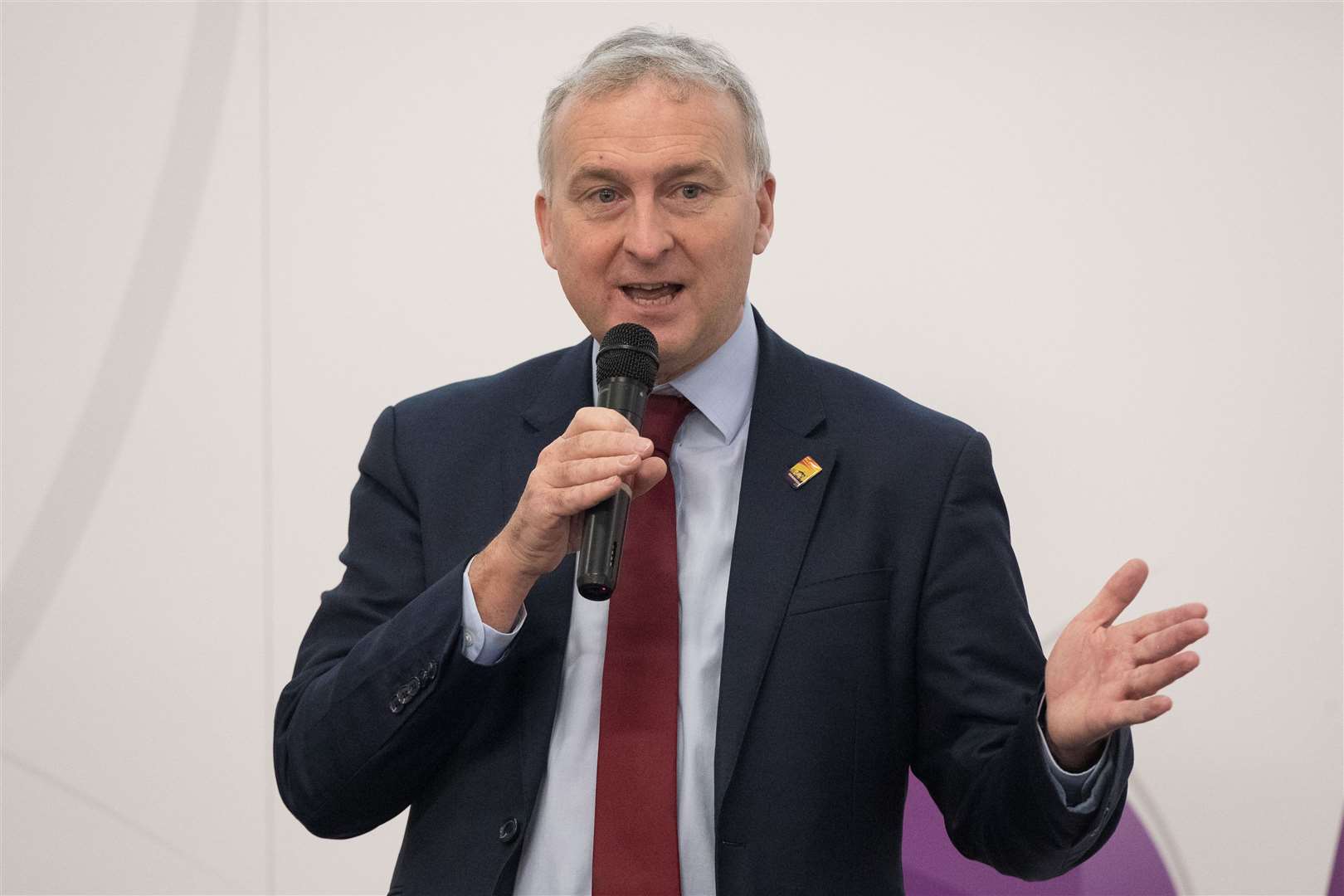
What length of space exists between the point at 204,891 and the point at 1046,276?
239cm

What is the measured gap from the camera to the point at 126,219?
3.46 metres

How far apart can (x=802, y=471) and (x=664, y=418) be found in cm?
21

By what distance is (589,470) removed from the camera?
168 cm

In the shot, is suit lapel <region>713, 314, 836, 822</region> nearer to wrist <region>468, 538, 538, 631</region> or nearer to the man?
the man

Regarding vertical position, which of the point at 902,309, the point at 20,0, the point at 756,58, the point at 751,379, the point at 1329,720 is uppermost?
the point at 20,0

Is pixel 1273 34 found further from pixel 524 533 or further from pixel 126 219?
pixel 126 219

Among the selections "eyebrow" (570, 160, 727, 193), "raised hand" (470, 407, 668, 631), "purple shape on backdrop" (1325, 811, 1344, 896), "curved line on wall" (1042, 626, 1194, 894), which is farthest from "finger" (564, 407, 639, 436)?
"purple shape on backdrop" (1325, 811, 1344, 896)

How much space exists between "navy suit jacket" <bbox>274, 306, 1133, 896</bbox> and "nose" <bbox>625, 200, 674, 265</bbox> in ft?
0.93

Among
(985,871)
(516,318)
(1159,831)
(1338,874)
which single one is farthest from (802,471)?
(1338,874)

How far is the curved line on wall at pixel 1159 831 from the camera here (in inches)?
121

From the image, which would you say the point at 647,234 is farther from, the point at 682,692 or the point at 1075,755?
the point at 1075,755

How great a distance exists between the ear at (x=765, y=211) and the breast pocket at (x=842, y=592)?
55 centimetres

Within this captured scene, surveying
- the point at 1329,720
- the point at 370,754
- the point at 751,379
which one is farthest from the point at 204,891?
the point at 1329,720

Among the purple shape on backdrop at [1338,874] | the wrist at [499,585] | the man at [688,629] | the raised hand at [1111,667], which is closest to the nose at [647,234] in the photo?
the man at [688,629]
